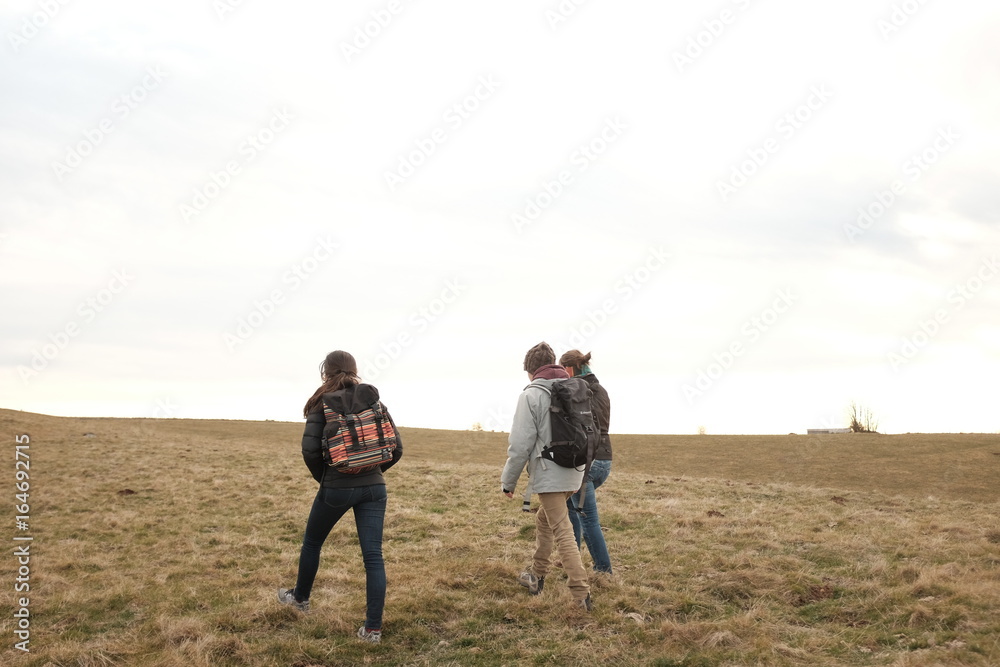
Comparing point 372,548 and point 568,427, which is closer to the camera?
point 372,548

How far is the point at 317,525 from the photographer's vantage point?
22.1ft

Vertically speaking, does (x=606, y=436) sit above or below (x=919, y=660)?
above

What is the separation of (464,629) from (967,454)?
31.4 metres

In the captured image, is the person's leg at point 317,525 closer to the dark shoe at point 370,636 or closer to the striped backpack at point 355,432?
the striped backpack at point 355,432

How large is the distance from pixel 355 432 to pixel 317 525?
110 centimetres

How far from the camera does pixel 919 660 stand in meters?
5.79

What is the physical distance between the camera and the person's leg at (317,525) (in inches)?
256

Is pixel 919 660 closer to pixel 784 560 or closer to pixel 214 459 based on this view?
pixel 784 560

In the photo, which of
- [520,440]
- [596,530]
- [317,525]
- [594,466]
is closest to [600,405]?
[594,466]

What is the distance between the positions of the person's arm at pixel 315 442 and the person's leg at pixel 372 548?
0.46 meters

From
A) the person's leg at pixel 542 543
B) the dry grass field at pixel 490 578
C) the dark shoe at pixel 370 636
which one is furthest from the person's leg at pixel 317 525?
the person's leg at pixel 542 543

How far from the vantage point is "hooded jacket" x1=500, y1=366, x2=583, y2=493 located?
23.2ft

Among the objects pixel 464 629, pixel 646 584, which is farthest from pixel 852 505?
pixel 464 629

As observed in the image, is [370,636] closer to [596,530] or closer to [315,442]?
[315,442]
